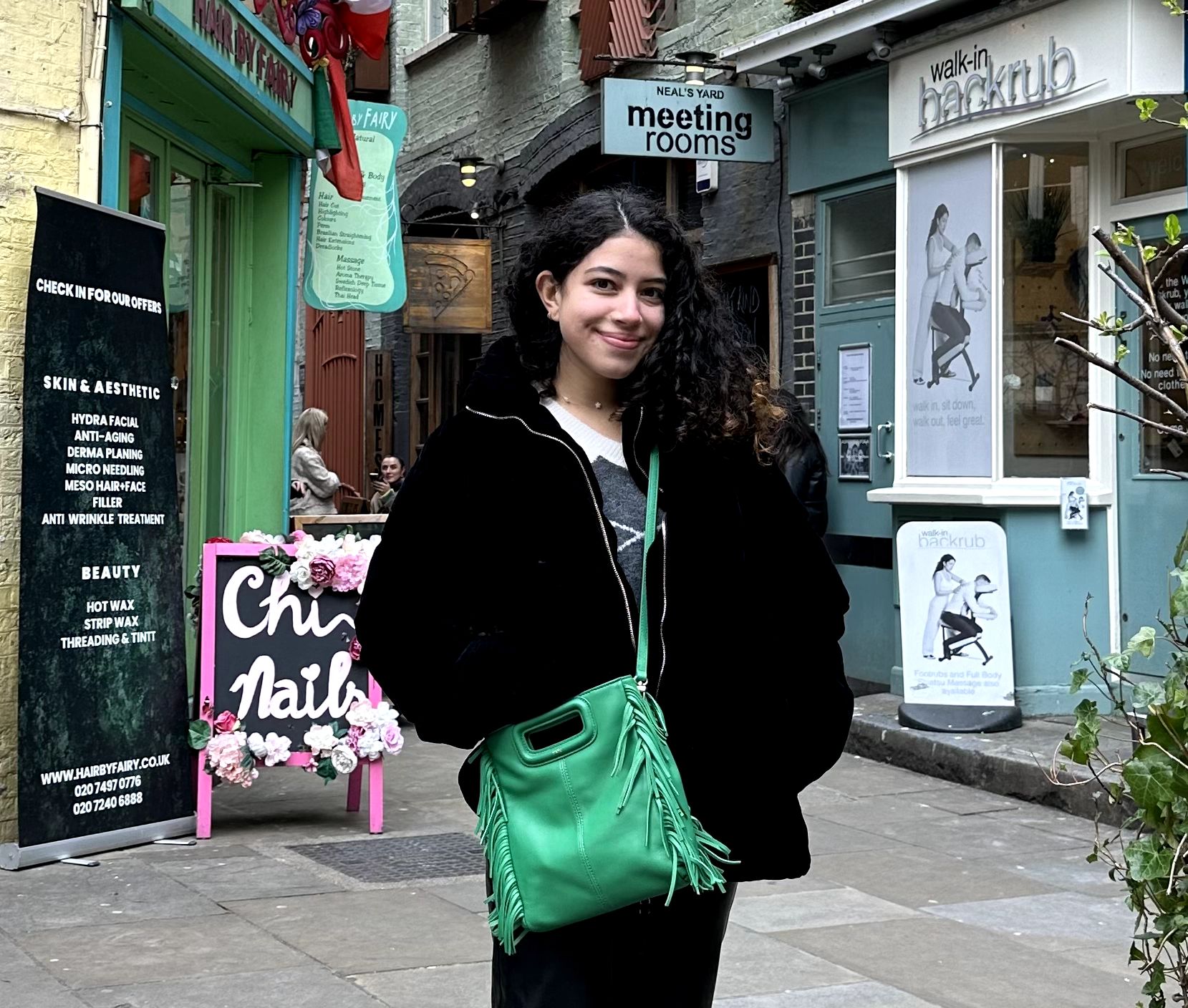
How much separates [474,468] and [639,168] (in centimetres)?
1143

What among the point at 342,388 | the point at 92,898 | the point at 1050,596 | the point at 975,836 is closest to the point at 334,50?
the point at 1050,596

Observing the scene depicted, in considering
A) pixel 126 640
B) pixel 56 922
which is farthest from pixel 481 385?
pixel 126 640

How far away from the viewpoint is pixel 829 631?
106 inches

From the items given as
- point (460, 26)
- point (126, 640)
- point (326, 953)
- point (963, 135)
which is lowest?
point (326, 953)

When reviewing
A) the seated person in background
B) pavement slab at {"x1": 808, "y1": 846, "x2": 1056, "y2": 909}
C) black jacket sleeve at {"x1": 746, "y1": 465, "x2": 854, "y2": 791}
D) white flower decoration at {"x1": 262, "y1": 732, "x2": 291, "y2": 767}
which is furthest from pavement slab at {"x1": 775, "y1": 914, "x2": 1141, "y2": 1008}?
the seated person in background

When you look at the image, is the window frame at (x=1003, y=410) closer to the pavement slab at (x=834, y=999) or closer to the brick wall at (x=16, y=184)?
the pavement slab at (x=834, y=999)

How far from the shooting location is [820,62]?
10.4m

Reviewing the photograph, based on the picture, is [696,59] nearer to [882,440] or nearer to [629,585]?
[882,440]

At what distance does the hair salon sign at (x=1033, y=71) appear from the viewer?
8133 millimetres

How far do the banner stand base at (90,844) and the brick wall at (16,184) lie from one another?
256 mm

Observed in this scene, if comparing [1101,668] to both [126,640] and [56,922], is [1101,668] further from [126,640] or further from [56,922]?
[126,640]

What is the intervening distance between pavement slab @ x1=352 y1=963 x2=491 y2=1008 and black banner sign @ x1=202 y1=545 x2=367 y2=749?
6.48ft

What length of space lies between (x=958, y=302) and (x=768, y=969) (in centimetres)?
528

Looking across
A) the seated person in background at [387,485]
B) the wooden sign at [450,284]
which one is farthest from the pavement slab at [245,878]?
the wooden sign at [450,284]
